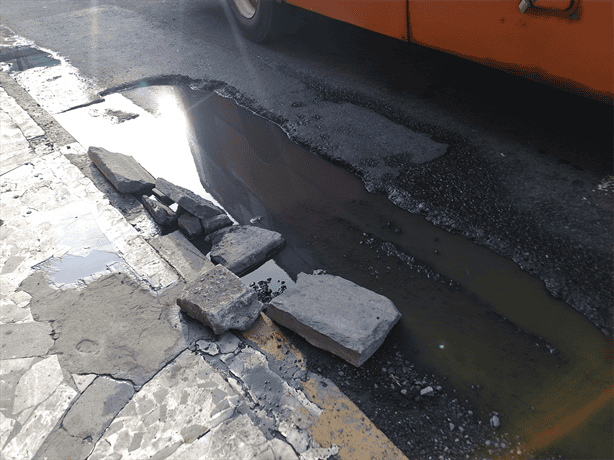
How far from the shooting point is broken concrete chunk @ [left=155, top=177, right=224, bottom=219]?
9.33 ft

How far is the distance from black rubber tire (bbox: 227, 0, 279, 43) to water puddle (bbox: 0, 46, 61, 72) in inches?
94.7

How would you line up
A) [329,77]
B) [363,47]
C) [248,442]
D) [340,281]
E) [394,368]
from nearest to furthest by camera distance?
[248,442]
[394,368]
[340,281]
[329,77]
[363,47]

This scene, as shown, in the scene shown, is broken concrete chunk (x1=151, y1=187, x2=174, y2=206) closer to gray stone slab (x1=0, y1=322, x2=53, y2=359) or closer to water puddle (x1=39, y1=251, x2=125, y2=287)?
water puddle (x1=39, y1=251, x2=125, y2=287)

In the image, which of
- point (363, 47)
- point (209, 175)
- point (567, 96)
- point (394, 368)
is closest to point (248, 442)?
point (394, 368)

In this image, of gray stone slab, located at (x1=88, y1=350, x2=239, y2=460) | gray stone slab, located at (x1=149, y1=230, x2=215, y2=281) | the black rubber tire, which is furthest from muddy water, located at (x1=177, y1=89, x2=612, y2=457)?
the black rubber tire

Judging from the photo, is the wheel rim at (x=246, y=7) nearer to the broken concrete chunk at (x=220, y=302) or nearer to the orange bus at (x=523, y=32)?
the orange bus at (x=523, y=32)

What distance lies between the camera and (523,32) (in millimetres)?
2830

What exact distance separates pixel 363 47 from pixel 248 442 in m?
4.75

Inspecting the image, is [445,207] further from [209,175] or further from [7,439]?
[7,439]

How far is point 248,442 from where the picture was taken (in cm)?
172

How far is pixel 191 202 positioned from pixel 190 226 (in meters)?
0.16

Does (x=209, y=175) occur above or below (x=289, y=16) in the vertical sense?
below

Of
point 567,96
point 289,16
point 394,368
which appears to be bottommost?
point 394,368

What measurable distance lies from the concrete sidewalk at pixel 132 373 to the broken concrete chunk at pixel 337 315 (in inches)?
4.9
